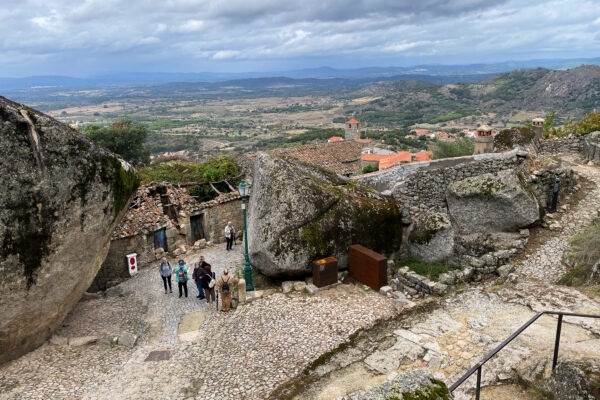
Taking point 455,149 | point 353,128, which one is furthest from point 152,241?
point 353,128

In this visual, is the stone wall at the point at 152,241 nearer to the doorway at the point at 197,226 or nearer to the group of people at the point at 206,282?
the doorway at the point at 197,226

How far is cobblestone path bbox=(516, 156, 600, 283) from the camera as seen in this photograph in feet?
41.7

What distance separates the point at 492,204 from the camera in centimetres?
1577

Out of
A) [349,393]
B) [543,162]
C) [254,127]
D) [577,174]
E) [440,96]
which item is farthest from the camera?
[440,96]

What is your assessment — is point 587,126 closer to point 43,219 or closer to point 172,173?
point 172,173

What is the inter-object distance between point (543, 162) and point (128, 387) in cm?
2036

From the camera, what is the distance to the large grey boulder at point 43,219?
33.5 ft

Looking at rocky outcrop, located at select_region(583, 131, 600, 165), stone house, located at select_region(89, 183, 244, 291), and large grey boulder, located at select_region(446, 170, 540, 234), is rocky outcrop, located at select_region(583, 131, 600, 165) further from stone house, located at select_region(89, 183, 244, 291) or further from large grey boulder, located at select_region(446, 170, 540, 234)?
stone house, located at select_region(89, 183, 244, 291)

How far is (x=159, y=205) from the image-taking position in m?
20.8

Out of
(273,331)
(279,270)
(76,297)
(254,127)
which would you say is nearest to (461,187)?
(279,270)


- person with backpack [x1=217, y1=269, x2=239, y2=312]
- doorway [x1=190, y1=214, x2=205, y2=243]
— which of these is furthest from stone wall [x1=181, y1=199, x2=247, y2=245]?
person with backpack [x1=217, y1=269, x2=239, y2=312]

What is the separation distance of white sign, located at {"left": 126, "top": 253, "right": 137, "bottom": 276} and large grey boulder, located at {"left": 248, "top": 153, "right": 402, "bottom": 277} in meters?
5.99

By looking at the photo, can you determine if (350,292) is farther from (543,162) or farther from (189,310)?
(543,162)

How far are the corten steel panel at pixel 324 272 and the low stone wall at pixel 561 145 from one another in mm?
16545
